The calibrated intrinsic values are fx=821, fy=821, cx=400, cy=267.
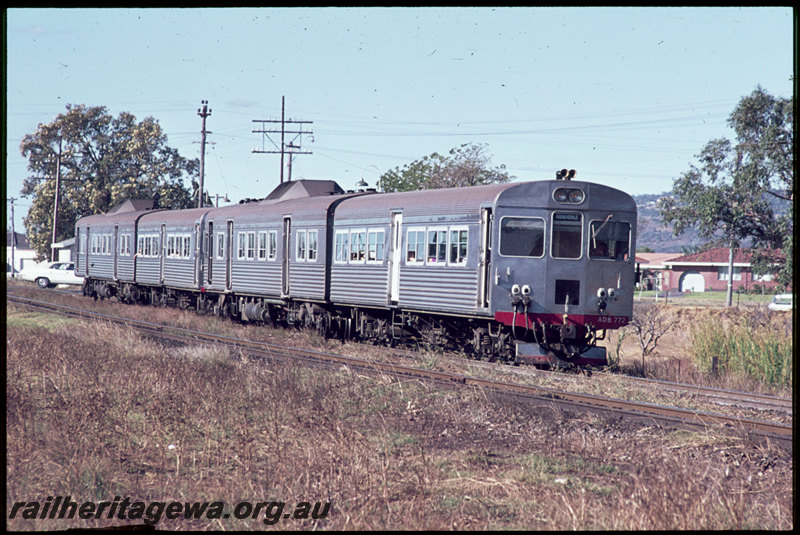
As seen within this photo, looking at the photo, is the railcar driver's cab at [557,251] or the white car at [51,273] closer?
the railcar driver's cab at [557,251]

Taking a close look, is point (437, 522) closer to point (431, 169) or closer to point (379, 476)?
point (379, 476)

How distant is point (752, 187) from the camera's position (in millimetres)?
25641

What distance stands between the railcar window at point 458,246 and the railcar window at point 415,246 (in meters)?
0.97

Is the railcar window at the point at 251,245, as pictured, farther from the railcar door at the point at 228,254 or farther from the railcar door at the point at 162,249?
the railcar door at the point at 162,249

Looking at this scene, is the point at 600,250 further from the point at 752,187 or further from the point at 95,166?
the point at 95,166

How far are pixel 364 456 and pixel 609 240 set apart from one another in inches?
369

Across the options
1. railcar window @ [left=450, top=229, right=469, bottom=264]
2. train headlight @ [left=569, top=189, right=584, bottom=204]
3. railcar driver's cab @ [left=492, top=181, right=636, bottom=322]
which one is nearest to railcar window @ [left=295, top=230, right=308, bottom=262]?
railcar window @ [left=450, top=229, right=469, bottom=264]

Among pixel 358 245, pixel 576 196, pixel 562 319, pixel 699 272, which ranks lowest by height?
pixel 699 272

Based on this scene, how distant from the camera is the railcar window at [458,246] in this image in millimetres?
15953

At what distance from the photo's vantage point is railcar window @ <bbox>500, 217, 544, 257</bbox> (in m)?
15.3

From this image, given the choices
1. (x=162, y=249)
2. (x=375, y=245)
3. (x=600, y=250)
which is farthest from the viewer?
(x=162, y=249)

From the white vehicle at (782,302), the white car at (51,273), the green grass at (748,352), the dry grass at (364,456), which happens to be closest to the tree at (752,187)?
the green grass at (748,352)

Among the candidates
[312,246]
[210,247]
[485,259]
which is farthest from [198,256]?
[485,259]

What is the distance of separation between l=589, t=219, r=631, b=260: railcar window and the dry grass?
17.4 feet
